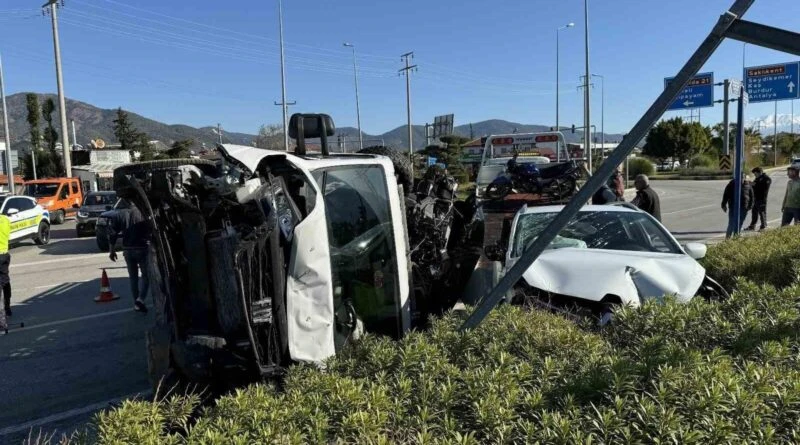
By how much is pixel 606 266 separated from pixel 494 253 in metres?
1.32

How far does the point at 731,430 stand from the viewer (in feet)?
6.74

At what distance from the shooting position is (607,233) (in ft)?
19.6

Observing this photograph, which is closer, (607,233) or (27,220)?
(607,233)

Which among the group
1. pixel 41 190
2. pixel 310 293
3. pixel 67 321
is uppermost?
pixel 41 190

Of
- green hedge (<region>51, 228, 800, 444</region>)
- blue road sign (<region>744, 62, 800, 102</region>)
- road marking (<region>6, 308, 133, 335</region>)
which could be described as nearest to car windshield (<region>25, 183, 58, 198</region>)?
road marking (<region>6, 308, 133, 335</region>)

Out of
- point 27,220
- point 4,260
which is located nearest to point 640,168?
point 27,220

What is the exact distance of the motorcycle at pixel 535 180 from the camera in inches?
428

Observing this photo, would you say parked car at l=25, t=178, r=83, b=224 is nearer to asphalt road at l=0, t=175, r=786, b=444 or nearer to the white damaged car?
asphalt road at l=0, t=175, r=786, b=444

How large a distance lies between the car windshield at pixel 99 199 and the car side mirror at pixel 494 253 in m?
18.7

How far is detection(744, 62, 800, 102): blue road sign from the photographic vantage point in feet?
65.2

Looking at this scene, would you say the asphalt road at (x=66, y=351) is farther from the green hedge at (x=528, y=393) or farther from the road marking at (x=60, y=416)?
the green hedge at (x=528, y=393)

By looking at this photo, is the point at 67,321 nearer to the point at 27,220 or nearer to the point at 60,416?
the point at 60,416

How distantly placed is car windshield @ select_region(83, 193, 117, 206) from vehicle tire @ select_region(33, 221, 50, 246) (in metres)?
2.52

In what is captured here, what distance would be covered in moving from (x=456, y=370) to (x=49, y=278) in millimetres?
11491
